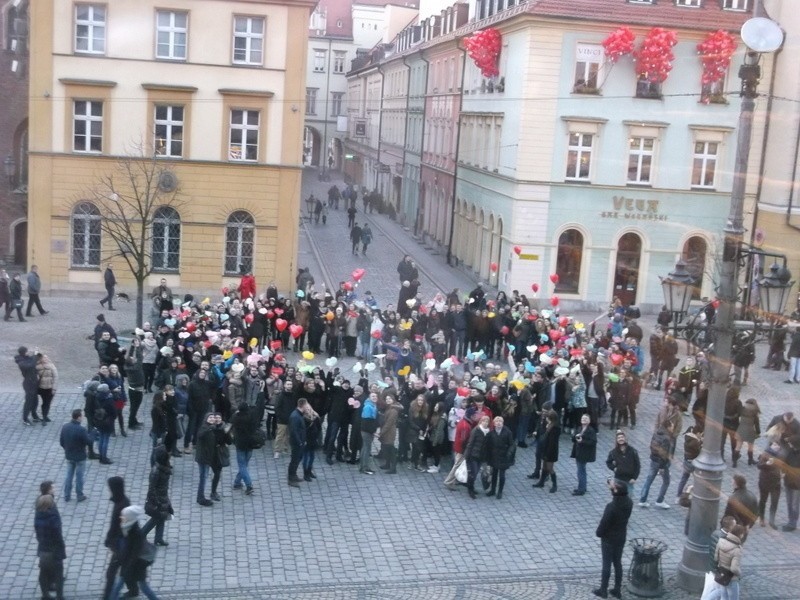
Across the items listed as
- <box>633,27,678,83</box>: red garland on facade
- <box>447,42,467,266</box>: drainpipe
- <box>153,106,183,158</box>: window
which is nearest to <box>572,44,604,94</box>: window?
<box>633,27,678,83</box>: red garland on facade

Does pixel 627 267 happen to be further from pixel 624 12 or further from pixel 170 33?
pixel 170 33

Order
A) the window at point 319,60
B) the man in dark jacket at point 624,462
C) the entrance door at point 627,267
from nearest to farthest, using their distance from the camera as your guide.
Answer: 1. the man in dark jacket at point 624,462
2. the entrance door at point 627,267
3. the window at point 319,60

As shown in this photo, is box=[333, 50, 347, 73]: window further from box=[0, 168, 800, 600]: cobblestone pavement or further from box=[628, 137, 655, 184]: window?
box=[0, 168, 800, 600]: cobblestone pavement

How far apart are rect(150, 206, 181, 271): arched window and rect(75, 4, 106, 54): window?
17.7ft

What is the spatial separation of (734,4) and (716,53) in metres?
2.43

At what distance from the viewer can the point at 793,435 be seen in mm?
15750

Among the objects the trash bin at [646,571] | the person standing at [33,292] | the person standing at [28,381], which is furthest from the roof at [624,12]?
the trash bin at [646,571]

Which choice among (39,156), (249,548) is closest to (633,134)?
(39,156)

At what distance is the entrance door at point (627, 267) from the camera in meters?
36.2

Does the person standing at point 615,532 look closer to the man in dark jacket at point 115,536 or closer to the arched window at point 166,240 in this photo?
the man in dark jacket at point 115,536

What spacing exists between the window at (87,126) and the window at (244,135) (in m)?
4.10

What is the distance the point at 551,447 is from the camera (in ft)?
55.5

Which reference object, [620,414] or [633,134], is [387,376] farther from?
[633,134]

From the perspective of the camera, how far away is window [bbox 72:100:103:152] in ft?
109
